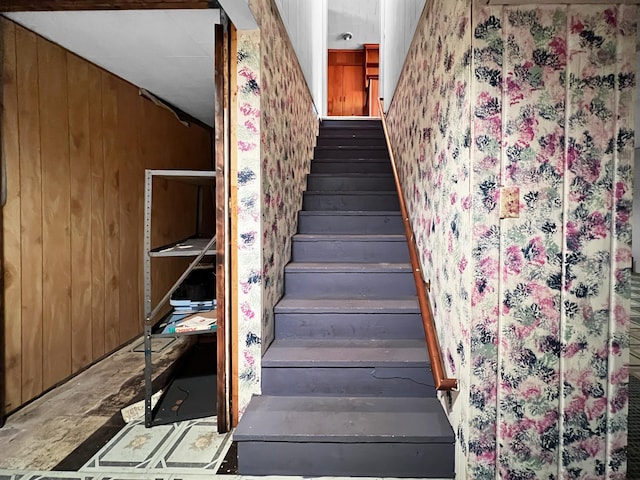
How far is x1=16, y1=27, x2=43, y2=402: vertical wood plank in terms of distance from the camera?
6.18 feet

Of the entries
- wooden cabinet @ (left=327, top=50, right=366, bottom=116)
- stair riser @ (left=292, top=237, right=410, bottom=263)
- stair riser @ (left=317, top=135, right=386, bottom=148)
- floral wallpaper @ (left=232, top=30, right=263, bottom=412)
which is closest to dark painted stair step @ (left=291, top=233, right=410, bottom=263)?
stair riser @ (left=292, top=237, right=410, bottom=263)

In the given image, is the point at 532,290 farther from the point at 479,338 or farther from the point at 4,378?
the point at 4,378

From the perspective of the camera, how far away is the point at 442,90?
62.3 inches

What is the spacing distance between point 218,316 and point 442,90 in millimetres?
1476

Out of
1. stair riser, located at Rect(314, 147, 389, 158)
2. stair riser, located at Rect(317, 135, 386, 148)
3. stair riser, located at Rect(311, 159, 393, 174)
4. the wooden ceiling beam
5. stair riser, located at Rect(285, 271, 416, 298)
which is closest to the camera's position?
the wooden ceiling beam

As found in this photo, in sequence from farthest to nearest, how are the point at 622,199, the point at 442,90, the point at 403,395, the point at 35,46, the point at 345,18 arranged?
1. the point at 345,18
2. the point at 35,46
3. the point at 403,395
4. the point at 442,90
5. the point at 622,199

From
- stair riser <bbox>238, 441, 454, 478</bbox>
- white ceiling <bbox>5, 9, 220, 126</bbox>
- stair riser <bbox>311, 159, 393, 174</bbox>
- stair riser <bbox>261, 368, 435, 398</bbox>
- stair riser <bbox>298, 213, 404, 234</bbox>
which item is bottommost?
stair riser <bbox>238, 441, 454, 478</bbox>

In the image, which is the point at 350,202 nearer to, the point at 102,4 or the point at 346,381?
the point at 346,381

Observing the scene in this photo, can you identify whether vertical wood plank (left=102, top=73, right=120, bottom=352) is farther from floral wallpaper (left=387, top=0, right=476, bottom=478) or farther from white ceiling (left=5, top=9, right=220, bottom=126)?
floral wallpaper (left=387, top=0, right=476, bottom=478)

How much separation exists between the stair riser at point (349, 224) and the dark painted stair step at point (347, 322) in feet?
2.93

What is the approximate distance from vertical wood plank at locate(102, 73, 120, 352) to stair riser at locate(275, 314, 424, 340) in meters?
1.46

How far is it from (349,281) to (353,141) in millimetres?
2330

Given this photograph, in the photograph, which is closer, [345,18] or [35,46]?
[35,46]

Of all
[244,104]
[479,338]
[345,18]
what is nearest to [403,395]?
[479,338]
